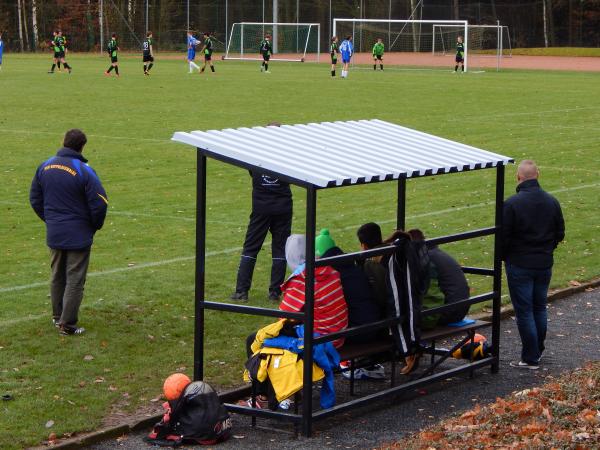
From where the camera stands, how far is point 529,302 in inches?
392

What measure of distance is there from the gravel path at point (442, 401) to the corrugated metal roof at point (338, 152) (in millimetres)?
1807

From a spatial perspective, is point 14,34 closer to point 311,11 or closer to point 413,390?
point 311,11

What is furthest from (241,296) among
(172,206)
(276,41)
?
(276,41)

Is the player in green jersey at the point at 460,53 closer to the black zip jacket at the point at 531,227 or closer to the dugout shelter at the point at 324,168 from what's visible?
the dugout shelter at the point at 324,168

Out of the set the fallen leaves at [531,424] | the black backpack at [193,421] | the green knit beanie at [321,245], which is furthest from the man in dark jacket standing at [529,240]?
the black backpack at [193,421]

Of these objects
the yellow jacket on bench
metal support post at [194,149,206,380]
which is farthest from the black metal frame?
the yellow jacket on bench

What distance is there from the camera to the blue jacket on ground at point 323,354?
847 centimetres

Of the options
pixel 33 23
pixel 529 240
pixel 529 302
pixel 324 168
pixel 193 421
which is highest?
pixel 324 168

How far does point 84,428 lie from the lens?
8273 millimetres

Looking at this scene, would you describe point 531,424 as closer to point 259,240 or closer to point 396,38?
point 259,240

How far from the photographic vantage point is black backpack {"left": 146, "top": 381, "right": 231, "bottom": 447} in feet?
26.4

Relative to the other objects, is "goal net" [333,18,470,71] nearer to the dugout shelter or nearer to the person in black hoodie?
the person in black hoodie

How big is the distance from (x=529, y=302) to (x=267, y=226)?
3.17m

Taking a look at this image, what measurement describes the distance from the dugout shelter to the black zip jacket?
18 centimetres
